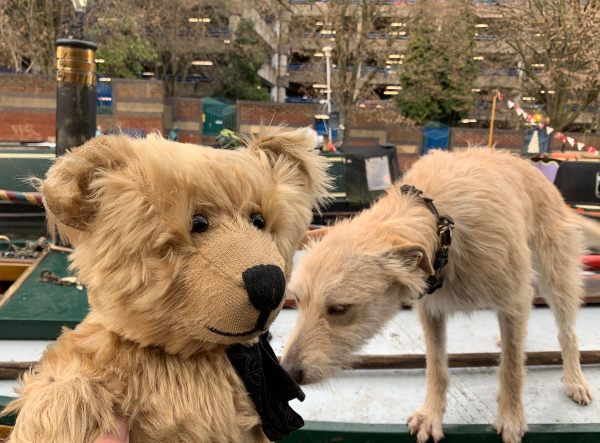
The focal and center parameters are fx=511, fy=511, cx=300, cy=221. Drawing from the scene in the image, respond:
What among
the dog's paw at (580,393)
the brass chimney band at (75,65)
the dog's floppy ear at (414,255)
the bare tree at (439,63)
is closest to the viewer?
the dog's floppy ear at (414,255)

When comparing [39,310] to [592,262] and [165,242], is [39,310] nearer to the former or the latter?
[165,242]

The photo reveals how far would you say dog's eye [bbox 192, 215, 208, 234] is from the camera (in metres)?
1.08

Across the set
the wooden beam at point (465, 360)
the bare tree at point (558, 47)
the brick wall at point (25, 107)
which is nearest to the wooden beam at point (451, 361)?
the wooden beam at point (465, 360)

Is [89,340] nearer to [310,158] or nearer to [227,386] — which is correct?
[227,386]

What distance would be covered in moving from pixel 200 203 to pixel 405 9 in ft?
60.3

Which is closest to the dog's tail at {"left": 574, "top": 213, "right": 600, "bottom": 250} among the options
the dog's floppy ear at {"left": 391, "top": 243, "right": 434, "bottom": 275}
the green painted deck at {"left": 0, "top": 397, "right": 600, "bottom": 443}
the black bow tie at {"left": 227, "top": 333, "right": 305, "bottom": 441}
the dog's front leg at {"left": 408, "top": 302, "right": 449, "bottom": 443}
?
the dog's front leg at {"left": 408, "top": 302, "right": 449, "bottom": 443}

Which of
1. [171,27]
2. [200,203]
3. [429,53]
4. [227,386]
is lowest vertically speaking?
[227,386]

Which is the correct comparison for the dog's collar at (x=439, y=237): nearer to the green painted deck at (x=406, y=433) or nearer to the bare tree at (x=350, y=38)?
the green painted deck at (x=406, y=433)

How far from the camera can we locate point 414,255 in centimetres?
195

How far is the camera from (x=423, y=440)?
6.70ft

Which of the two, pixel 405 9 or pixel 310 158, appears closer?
pixel 310 158

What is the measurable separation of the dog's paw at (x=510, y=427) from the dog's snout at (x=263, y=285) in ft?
5.03

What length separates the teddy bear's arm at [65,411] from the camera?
3.25ft

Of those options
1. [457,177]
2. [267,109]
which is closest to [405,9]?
[267,109]
